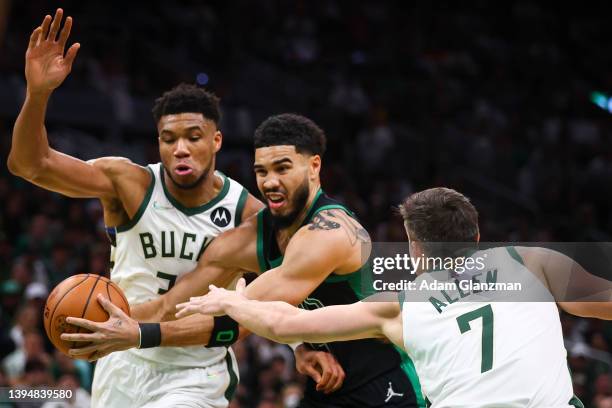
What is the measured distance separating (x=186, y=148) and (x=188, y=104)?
0.28 metres

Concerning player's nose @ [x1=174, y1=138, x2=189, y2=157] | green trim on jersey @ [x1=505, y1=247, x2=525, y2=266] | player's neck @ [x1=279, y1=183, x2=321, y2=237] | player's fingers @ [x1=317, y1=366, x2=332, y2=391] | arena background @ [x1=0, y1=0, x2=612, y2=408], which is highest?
arena background @ [x1=0, y1=0, x2=612, y2=408]

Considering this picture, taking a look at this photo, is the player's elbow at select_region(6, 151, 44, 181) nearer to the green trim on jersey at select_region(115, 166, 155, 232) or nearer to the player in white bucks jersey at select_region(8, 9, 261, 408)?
the player in white bucks jersey at select_region(8, 9, 261, 408)

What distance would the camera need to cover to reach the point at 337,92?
15.0 metres

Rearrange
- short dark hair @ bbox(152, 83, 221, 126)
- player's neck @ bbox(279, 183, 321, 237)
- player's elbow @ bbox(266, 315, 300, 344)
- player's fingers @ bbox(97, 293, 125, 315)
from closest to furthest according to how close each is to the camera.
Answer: player's elbow @ bbox(266, 315, 300, 344)
player's fingers @ bbox(97, 293, 125, 315)
player's neck @ bbox(279, 183, 321, 237)
short dark hair @ bbox(152, 83, 221, 126)

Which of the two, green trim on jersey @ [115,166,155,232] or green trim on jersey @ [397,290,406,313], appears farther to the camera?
green trim on jersey @ [115,166,155,232]

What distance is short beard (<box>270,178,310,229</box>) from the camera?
5.01 metres

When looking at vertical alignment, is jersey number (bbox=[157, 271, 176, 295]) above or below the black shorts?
above

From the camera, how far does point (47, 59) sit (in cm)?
494

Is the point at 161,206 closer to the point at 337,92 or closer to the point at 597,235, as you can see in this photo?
the point at 597,235

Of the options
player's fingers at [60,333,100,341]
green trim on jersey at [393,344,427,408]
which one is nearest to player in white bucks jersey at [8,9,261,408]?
player's fingers at [60,333,100,341]

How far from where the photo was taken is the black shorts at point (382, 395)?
4.84 metres

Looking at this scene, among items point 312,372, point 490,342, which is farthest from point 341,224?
point 490,342

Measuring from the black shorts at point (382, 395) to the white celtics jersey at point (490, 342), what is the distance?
103cm

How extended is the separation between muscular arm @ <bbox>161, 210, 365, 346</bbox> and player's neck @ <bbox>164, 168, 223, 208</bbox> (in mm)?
928
